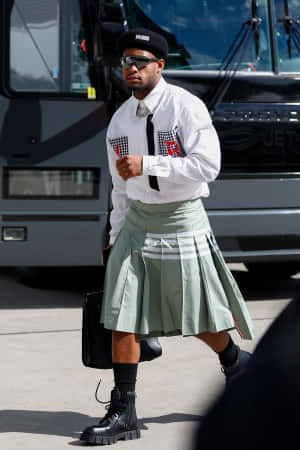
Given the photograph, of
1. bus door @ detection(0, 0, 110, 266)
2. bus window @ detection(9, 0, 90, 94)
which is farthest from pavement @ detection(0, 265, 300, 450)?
bus window @ detection(9, 0, 90, 94)

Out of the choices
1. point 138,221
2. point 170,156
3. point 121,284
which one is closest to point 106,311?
point 121,284

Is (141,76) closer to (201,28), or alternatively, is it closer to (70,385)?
(70,385)

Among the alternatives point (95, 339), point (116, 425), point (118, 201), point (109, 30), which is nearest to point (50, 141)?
point (109, 30)

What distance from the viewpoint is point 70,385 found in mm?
5191

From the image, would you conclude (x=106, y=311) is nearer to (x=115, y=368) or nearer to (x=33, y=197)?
(x=115, y=368)

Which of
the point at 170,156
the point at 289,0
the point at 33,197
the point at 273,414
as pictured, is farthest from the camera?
the point at 289,0

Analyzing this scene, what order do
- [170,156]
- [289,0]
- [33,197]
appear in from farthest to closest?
[289,0], [33,197], [170,156]

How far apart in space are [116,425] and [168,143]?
118cm

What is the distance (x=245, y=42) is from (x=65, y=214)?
184 cm

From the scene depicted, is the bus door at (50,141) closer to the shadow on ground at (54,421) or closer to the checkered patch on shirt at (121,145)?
the shadow on ground at (54,421)

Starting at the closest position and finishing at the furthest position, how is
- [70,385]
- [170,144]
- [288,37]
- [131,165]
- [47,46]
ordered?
[131,165] < [170,144] < [70,385] < [47,46] < [288,37]

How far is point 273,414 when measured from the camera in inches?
67.7

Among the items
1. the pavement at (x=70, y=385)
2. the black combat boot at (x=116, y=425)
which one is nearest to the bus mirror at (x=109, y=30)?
the pavement at (x=70, y=385)

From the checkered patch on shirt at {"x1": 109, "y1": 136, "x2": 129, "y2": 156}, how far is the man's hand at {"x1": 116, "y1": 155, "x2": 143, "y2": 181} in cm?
25
